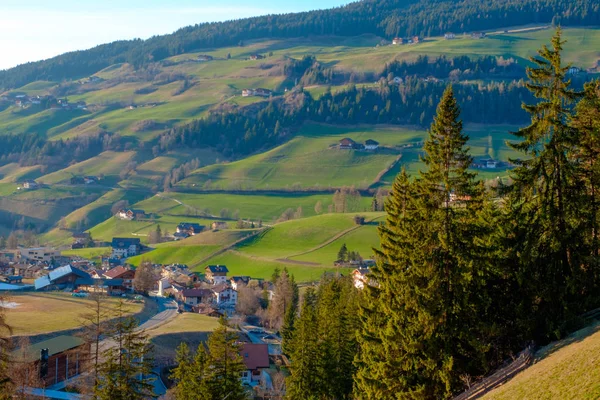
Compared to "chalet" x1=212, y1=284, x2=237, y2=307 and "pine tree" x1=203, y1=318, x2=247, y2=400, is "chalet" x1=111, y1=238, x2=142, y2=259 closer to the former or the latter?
"chalet" x1=212, y1=284, x2=237, y2=307

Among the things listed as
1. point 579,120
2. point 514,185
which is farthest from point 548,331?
point 579,120

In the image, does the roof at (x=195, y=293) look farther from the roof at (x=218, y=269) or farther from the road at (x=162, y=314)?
the roof at (x=218, y=269)

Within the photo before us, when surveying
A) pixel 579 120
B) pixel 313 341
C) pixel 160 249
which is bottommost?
pixel 160 249

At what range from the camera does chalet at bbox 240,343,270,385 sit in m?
63.2

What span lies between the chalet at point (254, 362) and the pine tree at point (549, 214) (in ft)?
123

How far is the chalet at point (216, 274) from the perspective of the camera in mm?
118750

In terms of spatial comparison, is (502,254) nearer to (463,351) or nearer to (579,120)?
(463,351)

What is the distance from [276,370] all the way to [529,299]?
41.4 meters

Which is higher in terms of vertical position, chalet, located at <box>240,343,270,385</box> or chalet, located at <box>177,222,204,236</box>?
Result: chalet, located at <box>240,343,270,385</box>

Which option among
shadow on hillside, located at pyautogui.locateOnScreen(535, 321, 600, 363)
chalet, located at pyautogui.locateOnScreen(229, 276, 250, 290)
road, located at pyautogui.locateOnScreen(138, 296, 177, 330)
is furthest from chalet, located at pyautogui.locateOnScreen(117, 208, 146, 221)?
shadow on hillside, located at pyautogui.locateOnScreen(535, 321, 600, 363)

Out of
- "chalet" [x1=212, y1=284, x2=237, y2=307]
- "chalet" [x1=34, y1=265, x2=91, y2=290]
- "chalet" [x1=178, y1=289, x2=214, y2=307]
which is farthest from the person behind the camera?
"chalet" [x1=212, y1=284, x2=237, y2=307]

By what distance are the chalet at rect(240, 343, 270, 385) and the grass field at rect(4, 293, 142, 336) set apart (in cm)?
1531

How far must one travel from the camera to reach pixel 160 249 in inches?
5571

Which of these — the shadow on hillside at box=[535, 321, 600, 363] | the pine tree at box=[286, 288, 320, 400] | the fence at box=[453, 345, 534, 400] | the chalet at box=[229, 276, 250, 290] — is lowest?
the chalet at box=[229, 276, 250, 290]
